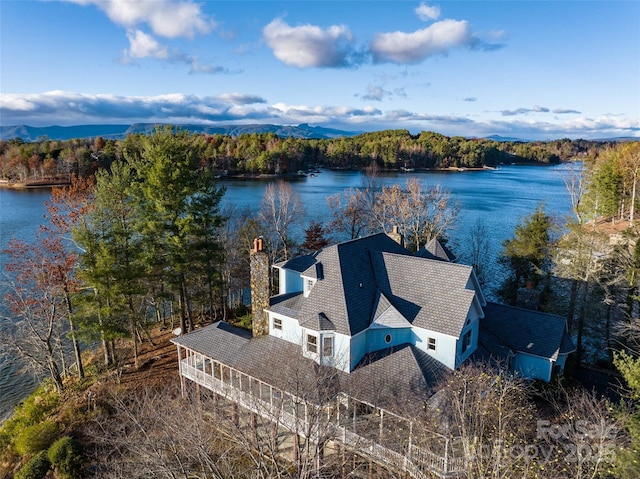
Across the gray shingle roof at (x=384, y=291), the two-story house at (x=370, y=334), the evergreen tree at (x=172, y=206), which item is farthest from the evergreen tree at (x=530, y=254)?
the evergreen tree at (x=172, y=206)

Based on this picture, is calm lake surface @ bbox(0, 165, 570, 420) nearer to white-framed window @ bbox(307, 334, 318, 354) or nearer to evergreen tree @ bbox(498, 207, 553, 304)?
evergreen tree @ bbox(498, 207, 553, 304)

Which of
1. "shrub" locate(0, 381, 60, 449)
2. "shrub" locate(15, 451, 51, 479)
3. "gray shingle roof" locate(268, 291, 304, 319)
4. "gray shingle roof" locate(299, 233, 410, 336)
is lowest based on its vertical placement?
"shrub" locate(0, 381, 60, 449)

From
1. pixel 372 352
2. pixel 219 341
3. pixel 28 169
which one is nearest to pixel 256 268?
pixel 219 341

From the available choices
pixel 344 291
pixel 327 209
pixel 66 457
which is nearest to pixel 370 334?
pixel 344 291

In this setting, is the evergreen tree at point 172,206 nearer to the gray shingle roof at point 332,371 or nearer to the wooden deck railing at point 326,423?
the gray shingle roof at point 332,371

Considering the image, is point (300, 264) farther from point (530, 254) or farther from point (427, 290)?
point (530, 254)

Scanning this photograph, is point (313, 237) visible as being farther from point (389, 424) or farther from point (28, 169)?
point (28, 169)

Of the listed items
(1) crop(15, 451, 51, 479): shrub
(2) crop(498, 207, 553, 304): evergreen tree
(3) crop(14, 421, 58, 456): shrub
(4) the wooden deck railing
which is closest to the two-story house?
(4) the wooden deck railing
